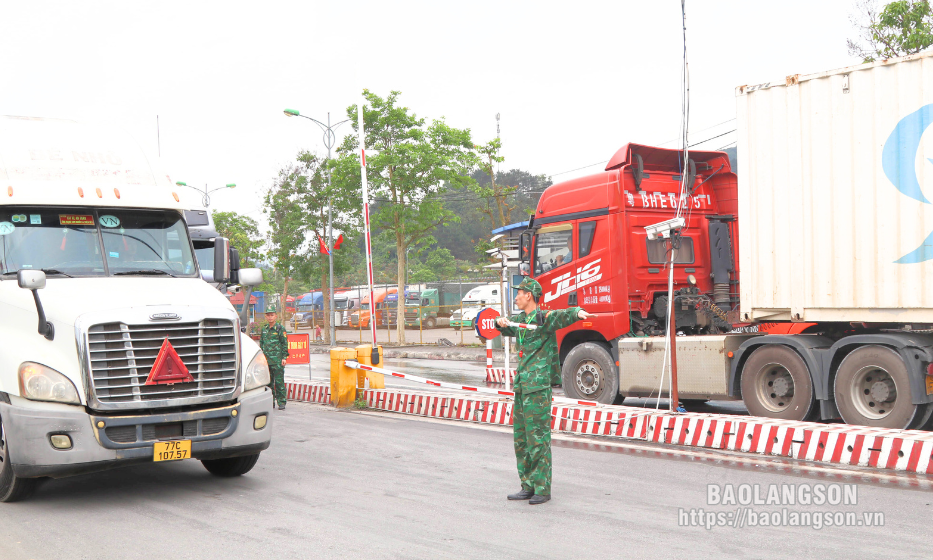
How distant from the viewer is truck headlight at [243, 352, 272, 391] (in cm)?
770

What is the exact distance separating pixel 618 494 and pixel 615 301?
219 inches

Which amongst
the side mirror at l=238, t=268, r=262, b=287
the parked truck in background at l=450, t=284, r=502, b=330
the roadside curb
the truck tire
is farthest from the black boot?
the parked truck in background at l=450, t=284, r=502, b=330

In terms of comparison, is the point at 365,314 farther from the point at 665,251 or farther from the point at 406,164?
the point at 665,251

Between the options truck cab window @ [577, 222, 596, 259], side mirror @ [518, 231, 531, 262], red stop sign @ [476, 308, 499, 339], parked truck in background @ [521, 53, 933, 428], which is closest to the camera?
parked truck in background @ [521, 53, 933, 428]

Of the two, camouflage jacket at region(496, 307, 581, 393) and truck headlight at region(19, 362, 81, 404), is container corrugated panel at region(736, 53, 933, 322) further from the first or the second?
truck headlight at region(19, 362, 81, 404)

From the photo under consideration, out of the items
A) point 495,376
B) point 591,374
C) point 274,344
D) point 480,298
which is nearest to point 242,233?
point 480,298

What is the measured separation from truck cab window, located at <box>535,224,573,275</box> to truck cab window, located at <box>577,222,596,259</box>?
21 cm

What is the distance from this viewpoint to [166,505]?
7051 millimetres

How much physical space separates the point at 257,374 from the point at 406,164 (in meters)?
24.0

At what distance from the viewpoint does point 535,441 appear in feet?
22.6

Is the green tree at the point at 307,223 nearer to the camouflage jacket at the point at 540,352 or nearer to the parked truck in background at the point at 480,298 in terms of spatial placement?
the parked truck in background at the point at 480,298

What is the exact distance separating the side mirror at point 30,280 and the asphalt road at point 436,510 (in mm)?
1815

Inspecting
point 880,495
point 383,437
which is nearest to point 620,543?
point 880,495

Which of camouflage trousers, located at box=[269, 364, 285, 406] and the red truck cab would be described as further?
camouflage trousers, located at box=[269, 364, 285, 406]
